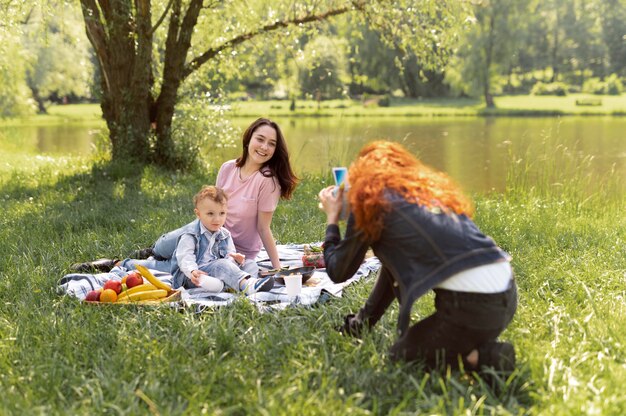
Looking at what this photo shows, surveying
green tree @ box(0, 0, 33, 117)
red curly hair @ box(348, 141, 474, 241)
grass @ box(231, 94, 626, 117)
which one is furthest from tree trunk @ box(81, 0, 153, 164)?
grass @ box(231, 94, 626, 117)

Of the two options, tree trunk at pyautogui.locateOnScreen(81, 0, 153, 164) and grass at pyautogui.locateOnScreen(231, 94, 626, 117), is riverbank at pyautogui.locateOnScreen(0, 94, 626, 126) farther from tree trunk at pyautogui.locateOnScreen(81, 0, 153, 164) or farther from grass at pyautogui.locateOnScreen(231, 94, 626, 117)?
tree trunk at pyautogui.locateOnScreen(81, 0, 153, 164)

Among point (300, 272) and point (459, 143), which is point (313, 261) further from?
point (459, 143)

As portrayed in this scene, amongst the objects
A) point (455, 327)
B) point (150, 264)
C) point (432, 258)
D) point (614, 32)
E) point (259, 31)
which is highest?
point (614, 32)

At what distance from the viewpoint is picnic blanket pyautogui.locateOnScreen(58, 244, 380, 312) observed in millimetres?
3938

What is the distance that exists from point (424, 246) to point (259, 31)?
792 cm

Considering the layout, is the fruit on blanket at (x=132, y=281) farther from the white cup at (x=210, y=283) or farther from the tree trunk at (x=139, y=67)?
the tree trunk at (x=139, y=67)

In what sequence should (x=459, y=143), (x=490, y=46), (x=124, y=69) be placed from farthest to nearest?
1. (x=490, y=46)
2. (x=459, y=143)
3. (x=124, y=69)

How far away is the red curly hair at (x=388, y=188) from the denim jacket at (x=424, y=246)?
0.04 metres

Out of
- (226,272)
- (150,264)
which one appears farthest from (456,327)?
(150,264)

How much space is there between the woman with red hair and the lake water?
5.42 meters

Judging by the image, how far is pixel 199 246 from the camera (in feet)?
14.8

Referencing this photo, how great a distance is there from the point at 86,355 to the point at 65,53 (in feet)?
111

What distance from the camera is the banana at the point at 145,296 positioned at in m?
4.00

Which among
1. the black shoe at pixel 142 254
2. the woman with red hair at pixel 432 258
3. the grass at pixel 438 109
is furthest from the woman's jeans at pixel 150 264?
the grass at pixel 438 109
